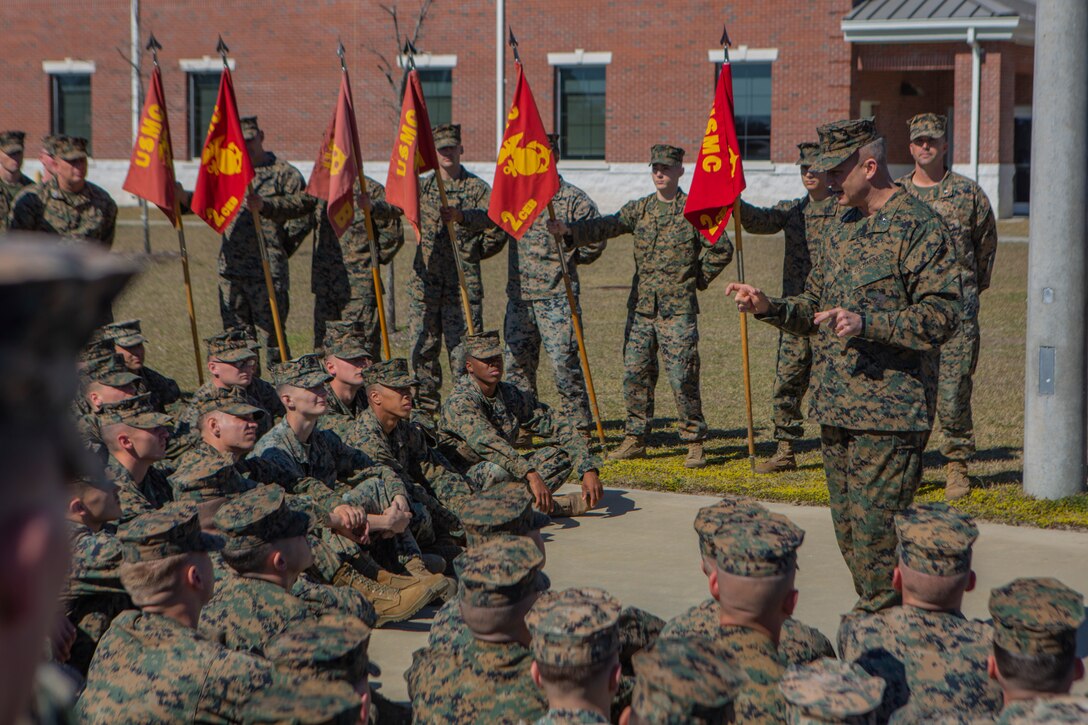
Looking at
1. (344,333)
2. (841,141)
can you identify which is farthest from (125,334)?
(841,141)

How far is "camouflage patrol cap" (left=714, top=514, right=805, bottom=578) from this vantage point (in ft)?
12.0

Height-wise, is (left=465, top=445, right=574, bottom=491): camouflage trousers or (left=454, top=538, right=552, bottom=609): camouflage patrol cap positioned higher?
(left=454, top=538, right=552, bottom=609): camouflage patrol cap

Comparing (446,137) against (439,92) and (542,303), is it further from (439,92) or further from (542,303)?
(439,92)

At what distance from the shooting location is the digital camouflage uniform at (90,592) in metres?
4.50

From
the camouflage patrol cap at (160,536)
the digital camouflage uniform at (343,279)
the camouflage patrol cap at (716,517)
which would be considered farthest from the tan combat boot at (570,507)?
the camouflage patrol cap at (160,536)

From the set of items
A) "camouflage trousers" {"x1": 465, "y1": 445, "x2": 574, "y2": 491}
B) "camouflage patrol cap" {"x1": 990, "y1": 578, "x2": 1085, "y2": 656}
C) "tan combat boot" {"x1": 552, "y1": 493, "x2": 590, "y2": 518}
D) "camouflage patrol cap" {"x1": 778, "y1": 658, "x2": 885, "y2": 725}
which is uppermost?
"camouflage patrol cap" {"x1": 990, "y1": 578, "x2": 1085, "y2": 656}

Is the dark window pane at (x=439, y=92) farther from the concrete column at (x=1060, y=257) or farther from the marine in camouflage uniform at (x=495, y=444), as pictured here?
the concrete column at (x=1060, y=257)

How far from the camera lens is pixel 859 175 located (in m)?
5.23

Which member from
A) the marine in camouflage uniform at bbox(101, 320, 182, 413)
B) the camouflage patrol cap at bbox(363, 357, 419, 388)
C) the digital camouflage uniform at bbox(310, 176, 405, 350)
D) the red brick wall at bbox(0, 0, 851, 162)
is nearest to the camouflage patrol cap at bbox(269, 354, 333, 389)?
the camouflage patrol cap at bbox(363, 357, 419, 388)

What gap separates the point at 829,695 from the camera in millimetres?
2904

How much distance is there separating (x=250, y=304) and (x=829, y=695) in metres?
8.70

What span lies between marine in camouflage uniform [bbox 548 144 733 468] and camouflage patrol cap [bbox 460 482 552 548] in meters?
3.90

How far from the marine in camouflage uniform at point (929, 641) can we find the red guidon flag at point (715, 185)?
5070 mm

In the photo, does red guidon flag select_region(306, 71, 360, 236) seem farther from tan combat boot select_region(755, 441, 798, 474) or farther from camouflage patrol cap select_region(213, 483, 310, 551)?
camouflage patrol cap select_region(213, 483, 310, 551)
